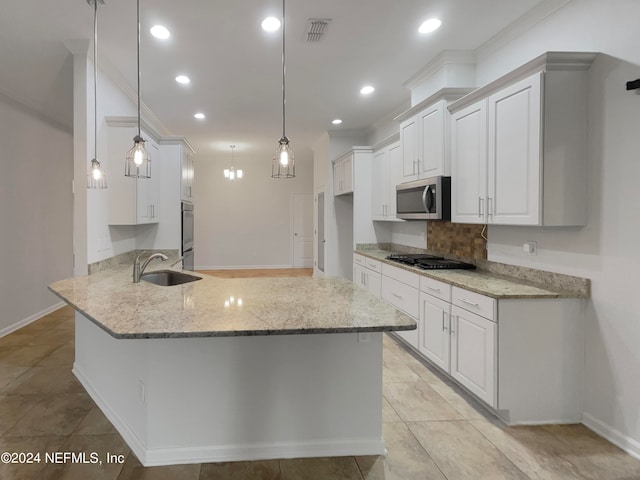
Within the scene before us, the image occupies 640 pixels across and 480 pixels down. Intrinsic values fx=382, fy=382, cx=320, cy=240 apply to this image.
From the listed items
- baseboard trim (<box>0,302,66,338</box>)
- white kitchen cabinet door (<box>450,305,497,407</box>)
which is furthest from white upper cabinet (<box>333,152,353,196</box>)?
baseboard trim (<box>0,302,66,338</box>)

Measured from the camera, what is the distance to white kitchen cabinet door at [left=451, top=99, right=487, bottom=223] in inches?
117

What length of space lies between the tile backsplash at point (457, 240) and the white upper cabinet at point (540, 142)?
70 cm

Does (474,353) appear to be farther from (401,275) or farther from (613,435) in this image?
(401,275)

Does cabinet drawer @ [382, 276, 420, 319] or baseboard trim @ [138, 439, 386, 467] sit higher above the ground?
cabinet drawer @ [382, 276, 420, 319]

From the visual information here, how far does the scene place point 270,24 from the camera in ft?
Result: 9.97

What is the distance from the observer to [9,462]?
215 centimetres

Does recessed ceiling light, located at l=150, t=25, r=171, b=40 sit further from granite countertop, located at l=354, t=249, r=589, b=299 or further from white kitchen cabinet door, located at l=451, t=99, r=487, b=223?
granite countertop, located at l=354, t=249, r=589, b=299

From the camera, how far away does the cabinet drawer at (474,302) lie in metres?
2.55

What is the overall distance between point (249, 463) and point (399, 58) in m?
3.58

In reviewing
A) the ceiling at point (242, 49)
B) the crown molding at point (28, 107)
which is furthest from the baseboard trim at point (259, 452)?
the crown molding at point (28, 107)

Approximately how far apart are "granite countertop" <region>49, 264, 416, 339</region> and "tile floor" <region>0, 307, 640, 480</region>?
0.87m

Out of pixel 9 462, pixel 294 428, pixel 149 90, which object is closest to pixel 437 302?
pixel 294 428

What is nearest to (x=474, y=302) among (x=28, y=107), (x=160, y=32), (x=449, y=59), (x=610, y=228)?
(x=610, y=228)

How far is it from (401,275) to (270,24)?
8.47 feet
